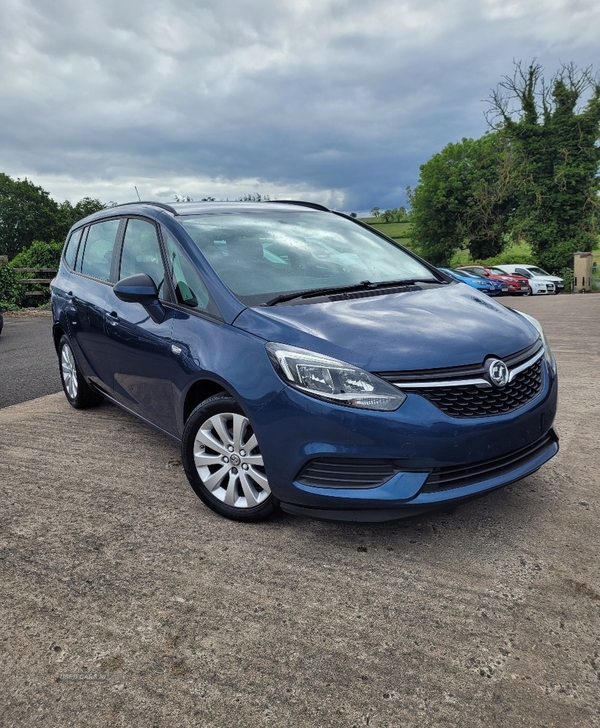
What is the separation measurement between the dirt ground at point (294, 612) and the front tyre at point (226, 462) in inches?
4.6

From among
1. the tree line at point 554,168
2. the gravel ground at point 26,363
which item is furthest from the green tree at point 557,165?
the gravel ground at point 26,363

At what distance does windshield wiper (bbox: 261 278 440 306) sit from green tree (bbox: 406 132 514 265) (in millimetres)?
48639

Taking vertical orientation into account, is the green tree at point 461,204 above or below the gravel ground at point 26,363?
above

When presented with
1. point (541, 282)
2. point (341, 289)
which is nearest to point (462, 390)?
point (341, 289)

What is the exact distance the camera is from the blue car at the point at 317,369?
8.74ft

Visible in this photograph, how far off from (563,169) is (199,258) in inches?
1619

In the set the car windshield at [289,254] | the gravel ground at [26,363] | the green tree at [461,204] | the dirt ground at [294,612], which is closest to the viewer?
the dirt ground at [294,612]

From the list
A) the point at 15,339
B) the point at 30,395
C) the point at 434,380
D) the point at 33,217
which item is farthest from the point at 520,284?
the point at 33,217

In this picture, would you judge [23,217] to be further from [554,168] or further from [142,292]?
[142,292]

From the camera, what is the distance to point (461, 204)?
5478 centimetres

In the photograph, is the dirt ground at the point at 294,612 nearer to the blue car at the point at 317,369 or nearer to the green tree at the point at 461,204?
the blue car at the point at 317,369

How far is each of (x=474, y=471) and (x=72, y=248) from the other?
4.29 m

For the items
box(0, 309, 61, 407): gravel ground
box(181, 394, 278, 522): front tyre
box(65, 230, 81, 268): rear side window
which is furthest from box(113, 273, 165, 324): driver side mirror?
box(0, 309, 61, 407): gravel ground

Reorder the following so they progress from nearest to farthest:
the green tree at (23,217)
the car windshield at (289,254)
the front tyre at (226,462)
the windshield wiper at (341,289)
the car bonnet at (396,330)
A: the car bonnet at (396,330) → the front tyre at (226,462) → the windshield wiper at (341,289) → the car windshield at (289,254) → the green tree at (23,217)
